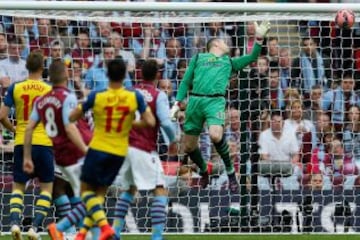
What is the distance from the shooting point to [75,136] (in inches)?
466

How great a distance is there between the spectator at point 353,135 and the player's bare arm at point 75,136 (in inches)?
220

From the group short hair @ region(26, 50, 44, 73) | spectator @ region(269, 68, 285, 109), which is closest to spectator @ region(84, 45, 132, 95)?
spectator @ region(269, 68, 285, 109)

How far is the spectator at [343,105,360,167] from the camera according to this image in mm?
16516

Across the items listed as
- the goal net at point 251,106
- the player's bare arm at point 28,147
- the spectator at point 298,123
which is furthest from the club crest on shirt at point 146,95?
the spectator at point 298,123

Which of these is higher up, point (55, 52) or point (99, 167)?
point (55, 52)

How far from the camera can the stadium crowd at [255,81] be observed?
16250 mm

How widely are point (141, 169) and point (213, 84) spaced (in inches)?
127

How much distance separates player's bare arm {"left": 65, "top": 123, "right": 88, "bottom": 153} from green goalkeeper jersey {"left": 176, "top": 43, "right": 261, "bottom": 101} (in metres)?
3.25

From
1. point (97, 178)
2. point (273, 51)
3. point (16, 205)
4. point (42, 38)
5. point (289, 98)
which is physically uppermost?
point (42, 38)

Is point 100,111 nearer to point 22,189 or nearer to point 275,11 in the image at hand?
point 22,189

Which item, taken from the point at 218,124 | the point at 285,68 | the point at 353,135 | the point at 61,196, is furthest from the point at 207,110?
the point at 61,196

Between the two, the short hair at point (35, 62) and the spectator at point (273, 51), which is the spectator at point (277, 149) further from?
the short hair at point (35, 62)

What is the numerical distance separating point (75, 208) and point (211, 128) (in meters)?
3.35

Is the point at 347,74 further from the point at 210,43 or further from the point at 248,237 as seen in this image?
the point at 248,237
